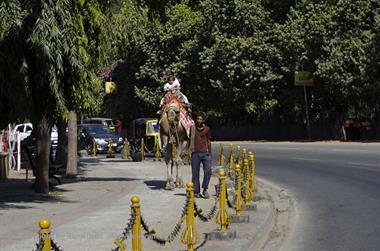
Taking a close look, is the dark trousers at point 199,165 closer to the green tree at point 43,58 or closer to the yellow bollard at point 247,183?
the yellow bollard at point 247,183

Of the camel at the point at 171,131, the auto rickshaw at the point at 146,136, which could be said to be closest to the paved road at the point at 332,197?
the camel at the point at 171,131

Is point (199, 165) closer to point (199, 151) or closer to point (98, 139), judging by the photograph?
point (199, 151)

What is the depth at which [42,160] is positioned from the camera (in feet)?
53.7

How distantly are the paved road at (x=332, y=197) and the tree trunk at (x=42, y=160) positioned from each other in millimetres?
5899

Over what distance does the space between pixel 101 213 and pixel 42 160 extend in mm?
3838

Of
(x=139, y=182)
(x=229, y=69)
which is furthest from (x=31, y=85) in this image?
(x=229, y=69)

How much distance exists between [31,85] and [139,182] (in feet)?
22.7

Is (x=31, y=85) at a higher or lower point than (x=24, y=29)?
lower

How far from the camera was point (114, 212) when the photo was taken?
1320 cm

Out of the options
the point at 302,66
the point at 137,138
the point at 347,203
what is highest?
the point at 302,66

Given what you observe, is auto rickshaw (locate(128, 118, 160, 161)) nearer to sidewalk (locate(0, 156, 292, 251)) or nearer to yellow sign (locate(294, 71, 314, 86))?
sidewalk (locate(0, 156, 292, 251))

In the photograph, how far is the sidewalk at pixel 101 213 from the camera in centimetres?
1007

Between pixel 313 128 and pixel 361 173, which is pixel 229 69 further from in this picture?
pixel 361 173

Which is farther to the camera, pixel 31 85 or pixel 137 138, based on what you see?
pixel 137 138
